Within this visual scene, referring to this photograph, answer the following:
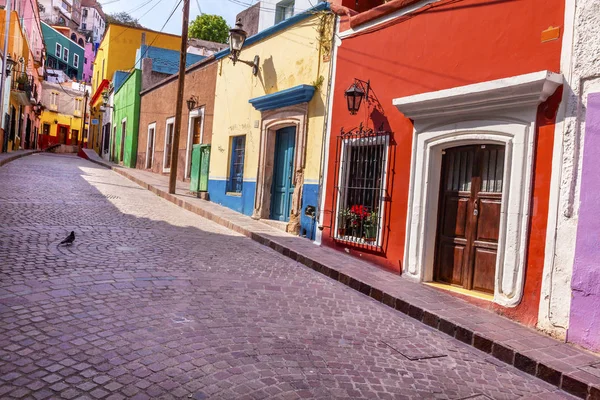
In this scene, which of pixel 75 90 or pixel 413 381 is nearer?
pixel 413 381

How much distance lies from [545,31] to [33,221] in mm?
7905

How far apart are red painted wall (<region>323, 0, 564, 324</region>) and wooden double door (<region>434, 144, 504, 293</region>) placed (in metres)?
0.61

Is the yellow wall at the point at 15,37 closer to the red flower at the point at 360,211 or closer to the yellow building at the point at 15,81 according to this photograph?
the yellow building at the point at 15,81

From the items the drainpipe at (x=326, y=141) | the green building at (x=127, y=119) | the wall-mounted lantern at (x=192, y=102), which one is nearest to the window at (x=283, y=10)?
the wall-mounted lantern at (x=192, y=102)

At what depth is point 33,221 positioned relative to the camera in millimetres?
8094

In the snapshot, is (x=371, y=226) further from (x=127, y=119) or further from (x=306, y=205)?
(x=127, y=119)

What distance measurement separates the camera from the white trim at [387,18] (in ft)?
23.3

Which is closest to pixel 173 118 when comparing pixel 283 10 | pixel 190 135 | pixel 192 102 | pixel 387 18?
pixel 190 135

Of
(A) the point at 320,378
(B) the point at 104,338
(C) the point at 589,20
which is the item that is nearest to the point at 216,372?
(A) the point at 320,378

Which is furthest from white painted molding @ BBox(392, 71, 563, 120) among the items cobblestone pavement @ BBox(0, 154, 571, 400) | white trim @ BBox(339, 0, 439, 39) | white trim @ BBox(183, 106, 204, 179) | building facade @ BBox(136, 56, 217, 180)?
white trim @ BBox(183, 106, 204, 179)

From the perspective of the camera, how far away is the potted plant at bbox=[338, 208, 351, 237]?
824 cm

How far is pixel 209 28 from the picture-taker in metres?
32.3

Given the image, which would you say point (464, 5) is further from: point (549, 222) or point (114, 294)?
point (114, 294)

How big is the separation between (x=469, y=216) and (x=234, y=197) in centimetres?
733
